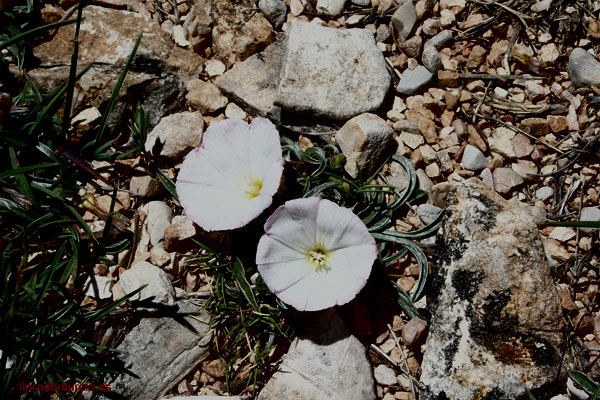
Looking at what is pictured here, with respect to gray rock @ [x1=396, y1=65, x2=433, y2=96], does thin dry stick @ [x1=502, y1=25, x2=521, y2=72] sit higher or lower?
higher

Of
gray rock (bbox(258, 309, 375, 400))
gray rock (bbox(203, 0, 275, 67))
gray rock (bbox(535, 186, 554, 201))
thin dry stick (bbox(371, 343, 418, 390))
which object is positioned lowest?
thin dry stick (bbox(371, 343, 418, 390))

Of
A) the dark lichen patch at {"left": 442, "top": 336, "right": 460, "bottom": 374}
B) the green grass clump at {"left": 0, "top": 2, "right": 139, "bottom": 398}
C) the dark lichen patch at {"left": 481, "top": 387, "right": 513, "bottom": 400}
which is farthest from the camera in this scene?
the green grass clump at {"left": 0, "top": 2, "right": 139, "bottom": 398}

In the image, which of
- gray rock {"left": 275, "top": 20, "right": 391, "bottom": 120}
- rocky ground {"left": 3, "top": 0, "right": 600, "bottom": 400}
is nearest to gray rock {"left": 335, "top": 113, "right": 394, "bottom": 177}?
rocky ground {"left": 3, "top": 0, "right": 600, "bottom": 400}

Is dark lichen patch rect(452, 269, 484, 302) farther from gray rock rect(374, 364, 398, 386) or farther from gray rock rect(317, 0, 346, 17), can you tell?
gray rock rect(317, 0, 346, 17)

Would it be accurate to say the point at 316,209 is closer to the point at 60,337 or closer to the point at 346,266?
the point at 346,266

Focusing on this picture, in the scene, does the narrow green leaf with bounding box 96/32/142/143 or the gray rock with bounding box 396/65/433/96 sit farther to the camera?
the gray rock with bounding box 396/65/433/96

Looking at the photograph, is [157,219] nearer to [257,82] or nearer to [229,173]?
[229,173]

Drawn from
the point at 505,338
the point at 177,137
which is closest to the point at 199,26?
the point at 177,137
